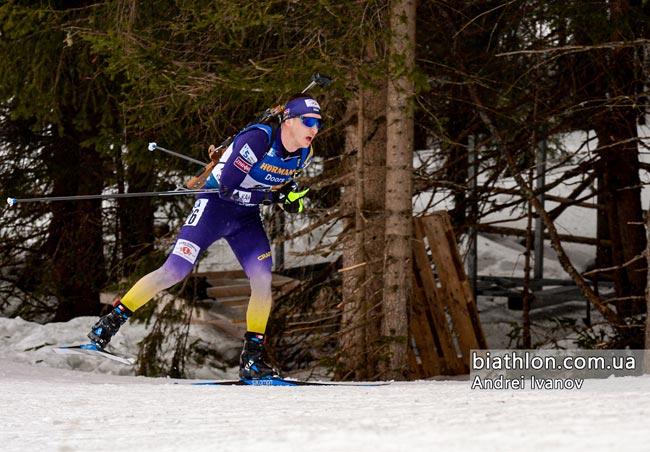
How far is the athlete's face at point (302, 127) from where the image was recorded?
6.10 m

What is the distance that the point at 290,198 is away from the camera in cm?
632

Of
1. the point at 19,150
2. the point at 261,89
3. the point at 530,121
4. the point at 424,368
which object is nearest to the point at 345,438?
the point at 261,89

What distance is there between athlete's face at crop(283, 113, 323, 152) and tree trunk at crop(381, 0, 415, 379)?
1631mm

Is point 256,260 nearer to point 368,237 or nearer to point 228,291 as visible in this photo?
point 368,237

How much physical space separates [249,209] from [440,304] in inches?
145

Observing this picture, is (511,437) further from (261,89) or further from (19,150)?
(19,150)

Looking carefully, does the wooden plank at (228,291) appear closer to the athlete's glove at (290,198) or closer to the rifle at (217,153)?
the rifle at (217,153)

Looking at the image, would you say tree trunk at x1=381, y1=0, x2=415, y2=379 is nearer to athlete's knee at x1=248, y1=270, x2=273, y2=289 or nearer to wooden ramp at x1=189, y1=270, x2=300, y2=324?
athlete's knee at x1=248, y1=270, x2=273, y2=289

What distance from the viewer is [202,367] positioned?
36.9ft

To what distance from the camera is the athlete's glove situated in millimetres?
6305

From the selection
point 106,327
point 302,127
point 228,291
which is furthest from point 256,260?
point 228,291

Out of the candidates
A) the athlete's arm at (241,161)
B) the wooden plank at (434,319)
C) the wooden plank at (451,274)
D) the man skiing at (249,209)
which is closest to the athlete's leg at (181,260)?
the man skiing at (249,209)

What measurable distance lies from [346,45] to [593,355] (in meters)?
4.29

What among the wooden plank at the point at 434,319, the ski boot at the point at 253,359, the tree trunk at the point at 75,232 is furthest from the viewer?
the tree trunk at the point at 75,232
